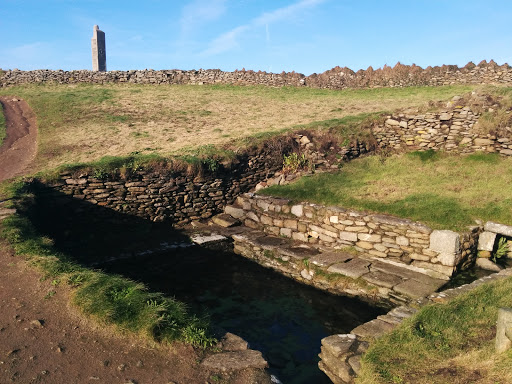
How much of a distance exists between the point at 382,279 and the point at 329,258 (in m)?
1.56

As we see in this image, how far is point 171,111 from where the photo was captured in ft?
71.3

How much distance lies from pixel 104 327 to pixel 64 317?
2.14 feet

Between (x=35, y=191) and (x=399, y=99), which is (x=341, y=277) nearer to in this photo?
(x=35, y=191)

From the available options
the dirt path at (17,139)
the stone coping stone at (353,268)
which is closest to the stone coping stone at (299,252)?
the stone coping stone at (353,268)

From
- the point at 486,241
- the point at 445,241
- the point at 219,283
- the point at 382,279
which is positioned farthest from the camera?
the point at 219,283

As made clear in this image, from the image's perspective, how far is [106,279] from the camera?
604 centimetres

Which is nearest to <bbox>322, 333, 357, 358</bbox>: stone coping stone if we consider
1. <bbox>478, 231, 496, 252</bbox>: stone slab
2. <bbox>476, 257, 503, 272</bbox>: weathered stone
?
<bbox>476, 257, 503, 272</bbox>: weathered stone

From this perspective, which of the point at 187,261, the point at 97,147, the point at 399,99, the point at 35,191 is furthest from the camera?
the point at 399,99

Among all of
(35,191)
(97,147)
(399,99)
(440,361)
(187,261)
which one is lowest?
(187,261)

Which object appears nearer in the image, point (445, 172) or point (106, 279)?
point (106, 279)

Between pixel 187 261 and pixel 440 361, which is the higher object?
pixel 440 361

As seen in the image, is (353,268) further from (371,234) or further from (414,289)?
(414,289)

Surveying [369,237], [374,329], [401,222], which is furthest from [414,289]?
[374,329]

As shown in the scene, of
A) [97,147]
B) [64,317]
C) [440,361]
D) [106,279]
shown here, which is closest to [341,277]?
[440,361]
